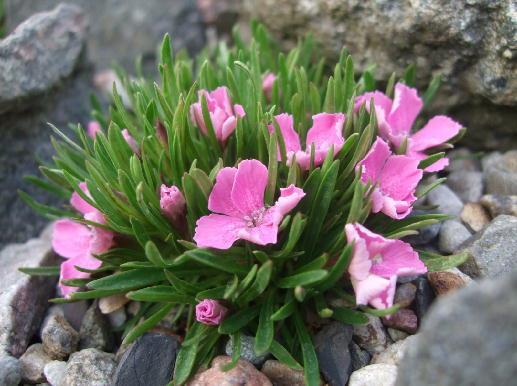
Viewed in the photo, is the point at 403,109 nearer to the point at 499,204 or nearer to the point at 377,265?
the point at 499,204

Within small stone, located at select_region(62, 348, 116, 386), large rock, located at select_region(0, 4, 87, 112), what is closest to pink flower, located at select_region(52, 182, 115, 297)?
small stone, located at select_region(62, 348, 116, 386)

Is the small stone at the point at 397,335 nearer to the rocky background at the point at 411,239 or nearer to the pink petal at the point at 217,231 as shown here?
the rocky background at the point at 411,239

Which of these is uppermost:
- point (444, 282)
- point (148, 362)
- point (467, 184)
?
point (148, 362)

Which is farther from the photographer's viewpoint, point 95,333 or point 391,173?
point 95,333

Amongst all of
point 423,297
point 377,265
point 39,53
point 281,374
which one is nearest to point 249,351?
point 281,374

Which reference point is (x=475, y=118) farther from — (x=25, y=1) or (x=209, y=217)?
(x=25, y=1)

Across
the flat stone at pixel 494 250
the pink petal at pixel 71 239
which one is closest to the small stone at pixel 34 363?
the pink petal at pixel 71 239

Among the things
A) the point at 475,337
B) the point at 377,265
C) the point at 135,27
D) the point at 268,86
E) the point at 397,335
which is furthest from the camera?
the point at 135,27
